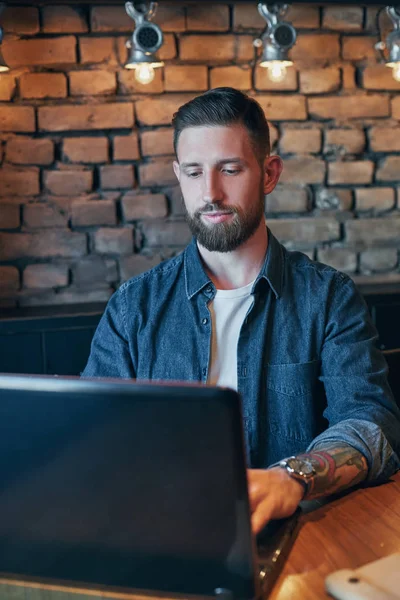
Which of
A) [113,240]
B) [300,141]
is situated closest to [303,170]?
[300,141]

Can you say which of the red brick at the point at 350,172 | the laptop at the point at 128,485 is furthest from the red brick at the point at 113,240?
the laptop at the point at 128,485

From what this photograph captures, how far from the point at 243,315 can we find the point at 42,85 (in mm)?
1488

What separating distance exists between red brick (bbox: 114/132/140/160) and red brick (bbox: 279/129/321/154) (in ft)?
1.83

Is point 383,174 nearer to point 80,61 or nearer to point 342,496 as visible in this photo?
point 80,61

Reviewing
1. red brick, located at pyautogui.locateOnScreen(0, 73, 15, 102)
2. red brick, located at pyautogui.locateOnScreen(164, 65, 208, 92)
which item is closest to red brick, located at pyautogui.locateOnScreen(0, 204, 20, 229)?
red brick, located at pyautogui.locateOnScreen(0, 73, 15, 102)

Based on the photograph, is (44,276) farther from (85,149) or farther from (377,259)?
(377,259)

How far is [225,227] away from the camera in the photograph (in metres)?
1.57

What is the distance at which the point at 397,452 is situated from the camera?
1.34m

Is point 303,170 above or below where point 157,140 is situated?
below

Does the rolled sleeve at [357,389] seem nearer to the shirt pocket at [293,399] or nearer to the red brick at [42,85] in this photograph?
the shirt pocket at [293,399]

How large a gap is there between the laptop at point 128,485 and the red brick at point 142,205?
6.64 feet

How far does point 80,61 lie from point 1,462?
Answer: 7.01 ft

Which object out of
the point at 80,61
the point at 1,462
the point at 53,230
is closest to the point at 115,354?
the point at 1,462

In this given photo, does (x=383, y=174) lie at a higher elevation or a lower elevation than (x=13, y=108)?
lower
